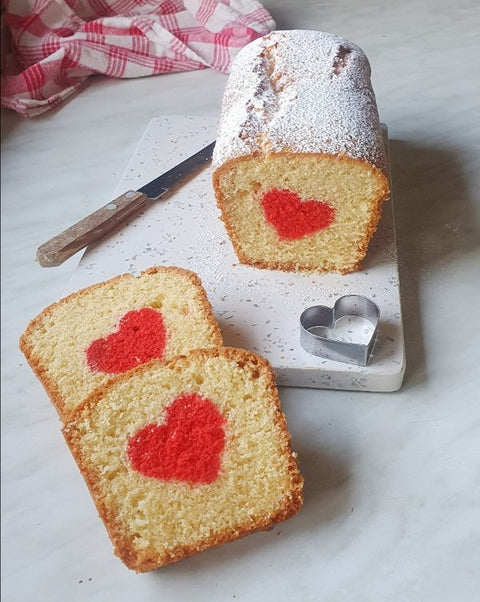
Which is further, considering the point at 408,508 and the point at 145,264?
the point at 145,264

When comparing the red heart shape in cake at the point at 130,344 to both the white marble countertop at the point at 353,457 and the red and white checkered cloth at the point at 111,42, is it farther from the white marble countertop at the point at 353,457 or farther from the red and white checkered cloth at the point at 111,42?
the red and white checkered cloth at the point at 111,42

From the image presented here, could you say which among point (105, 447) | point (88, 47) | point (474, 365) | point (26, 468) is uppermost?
point (88, 47)

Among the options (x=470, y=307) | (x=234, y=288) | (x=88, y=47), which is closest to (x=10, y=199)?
(x=88, y=47)

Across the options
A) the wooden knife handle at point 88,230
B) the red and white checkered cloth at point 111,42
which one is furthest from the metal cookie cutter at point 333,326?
the red and white checkered cloth at point 111,42

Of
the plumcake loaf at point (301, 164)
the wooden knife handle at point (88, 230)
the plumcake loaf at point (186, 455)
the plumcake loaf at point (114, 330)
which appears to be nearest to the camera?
the plumcake loaf at point (186, 455)

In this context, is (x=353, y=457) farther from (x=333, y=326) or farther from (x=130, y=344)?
(x=130, y=344)

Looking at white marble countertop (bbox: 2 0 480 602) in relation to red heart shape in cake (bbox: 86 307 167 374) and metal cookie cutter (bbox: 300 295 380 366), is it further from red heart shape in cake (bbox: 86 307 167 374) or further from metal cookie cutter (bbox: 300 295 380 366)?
red heart shape in cake (bbox: 86 307 167 374)

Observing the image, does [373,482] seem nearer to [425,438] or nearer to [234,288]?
[425,438]

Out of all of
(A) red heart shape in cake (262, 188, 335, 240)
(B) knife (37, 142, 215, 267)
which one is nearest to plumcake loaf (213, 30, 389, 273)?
(A) red heart shape in cake (262, 188, 335, 240)
